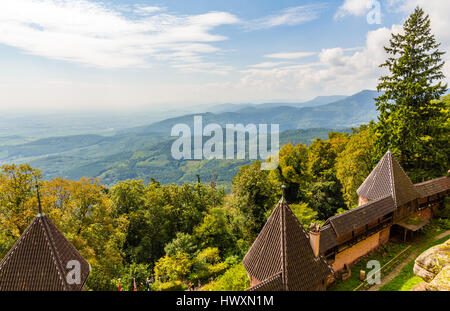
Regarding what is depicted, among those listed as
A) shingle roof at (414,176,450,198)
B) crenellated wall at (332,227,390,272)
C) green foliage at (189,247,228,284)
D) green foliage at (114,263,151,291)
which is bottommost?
green foliage at (114,263,151,291)

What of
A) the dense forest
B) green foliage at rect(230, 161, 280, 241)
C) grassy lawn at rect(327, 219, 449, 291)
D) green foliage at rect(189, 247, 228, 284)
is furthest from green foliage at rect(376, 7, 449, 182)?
green foliage at rect(189, 247, 228, 284)

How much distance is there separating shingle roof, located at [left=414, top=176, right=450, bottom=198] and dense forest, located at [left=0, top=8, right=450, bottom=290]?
1.53m

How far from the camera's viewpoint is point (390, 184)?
798 inches

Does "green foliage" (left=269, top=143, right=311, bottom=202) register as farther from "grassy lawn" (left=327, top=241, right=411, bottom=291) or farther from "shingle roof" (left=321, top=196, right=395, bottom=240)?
"shingle roof" (left=321, top=196, right=395, bottom=240)

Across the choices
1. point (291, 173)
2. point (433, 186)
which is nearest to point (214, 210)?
point (291, 173)

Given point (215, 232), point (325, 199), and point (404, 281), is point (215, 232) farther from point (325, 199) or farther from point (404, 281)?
point (404, 281)

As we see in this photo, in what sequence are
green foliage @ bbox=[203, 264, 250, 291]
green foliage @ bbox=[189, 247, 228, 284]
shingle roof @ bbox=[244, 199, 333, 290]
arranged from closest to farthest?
shingle roof @ bbox=[244, 199, 333, 290] < green foliage @ bbox=[203, 264, 250, 291] < green foliage @ bbox=[189, 247, 228, 284]

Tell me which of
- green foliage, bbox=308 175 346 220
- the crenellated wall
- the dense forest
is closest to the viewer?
the crenellated wall

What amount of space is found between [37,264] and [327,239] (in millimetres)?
16895

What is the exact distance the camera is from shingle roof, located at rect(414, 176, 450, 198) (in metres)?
21.2

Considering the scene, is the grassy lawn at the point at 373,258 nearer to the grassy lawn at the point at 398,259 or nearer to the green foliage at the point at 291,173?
the grassy lawn at the point at 398,259

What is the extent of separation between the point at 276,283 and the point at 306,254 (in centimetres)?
227

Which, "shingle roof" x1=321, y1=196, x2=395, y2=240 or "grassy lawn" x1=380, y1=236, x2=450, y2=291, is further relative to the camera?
"shingle roof" x1=321, y1=196, x2=395, y2=240
